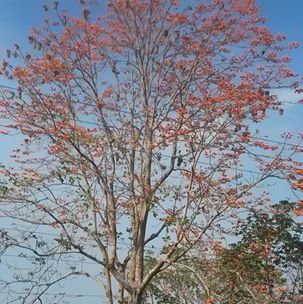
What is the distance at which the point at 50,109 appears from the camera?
288 inches

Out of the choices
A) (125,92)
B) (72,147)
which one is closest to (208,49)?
(125,92)

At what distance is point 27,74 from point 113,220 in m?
2.05

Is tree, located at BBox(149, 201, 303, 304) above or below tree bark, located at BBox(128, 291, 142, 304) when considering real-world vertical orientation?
above

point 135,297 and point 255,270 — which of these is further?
point 255,270

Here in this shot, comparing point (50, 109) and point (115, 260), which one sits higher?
point (50, 109)

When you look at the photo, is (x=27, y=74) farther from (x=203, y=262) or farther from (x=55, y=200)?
(x=203, y=262)

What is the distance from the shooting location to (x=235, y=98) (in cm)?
733

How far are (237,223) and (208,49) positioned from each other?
88.0 inches

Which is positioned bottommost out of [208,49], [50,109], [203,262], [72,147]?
[203,262]

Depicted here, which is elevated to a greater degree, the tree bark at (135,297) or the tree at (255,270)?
the tree at (255,270)

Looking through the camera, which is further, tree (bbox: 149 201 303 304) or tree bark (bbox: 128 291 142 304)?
tree (bbox: 149 201 303 304)

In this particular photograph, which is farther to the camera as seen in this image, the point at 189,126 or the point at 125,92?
the point at 125,92

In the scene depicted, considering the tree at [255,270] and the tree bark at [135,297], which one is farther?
the tree at [255,270]

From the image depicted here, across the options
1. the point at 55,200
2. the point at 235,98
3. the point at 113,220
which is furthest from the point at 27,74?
the point at 235,98
